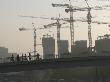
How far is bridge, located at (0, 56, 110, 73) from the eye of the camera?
9438cm

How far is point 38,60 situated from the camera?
95.9 meters

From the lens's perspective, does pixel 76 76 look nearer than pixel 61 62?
No

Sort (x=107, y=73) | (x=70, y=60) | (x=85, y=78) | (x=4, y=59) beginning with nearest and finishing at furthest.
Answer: (x=70, y=60) < (x=4, y=59) < (x=107, y=73) < (x=85, y=78)

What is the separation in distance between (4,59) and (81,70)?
97.7 metres

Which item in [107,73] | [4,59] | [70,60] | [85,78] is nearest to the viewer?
[70,60]

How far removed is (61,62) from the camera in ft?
316

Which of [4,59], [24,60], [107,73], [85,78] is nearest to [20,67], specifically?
[24,60]

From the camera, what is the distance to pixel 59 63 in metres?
96.9

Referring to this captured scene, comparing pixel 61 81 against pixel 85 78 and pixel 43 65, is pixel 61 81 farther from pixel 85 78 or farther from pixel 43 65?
pixel 43 65

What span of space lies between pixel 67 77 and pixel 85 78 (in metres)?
10.6

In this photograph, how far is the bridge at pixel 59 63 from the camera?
94.4 metres

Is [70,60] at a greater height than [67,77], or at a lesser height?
greater

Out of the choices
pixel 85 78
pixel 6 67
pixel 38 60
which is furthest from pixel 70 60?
pixel 85 78

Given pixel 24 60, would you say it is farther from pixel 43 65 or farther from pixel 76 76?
pixel 76 76
